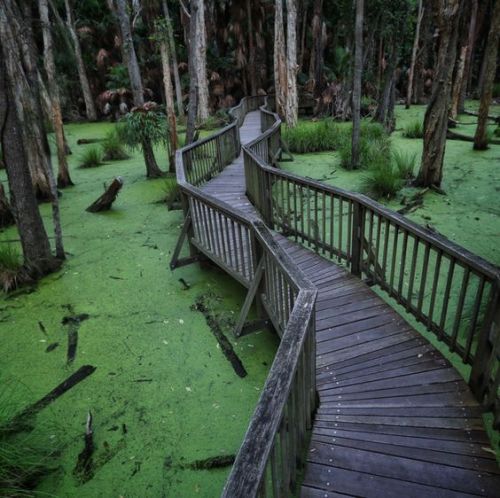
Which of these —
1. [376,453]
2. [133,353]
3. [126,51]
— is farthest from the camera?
[126,51]

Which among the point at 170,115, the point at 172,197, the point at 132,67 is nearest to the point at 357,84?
the point at 170,115

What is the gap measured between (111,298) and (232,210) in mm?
1993

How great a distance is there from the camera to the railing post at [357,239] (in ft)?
12.6

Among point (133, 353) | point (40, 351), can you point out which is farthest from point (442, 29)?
point (40, 351)

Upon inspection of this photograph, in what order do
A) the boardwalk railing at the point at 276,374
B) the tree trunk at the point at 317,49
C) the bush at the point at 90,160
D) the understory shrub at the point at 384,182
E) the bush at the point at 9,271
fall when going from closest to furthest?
the boardwalk railing at the point at 276,374 → the bush at the point at 9,271 → the understory shrub at the point at 384,182 → the bush at the point at 90,160 → the tree trunk at the point at 317,49

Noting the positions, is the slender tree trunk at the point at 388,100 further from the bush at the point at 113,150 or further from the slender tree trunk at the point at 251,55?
the slender tree trunk at the point at 251,55

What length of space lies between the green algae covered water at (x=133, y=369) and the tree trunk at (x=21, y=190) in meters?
0.30

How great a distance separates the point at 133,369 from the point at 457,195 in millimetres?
6719

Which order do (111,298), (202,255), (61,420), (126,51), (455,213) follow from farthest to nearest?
(126,51) → (455,213) → (202,255) → (111,298) → (61,420)

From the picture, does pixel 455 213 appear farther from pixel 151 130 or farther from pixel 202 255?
pixel 151 130

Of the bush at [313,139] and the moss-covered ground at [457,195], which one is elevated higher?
the bush at [313,139]

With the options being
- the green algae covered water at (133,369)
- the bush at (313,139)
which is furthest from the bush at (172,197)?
the bush at (313,139)

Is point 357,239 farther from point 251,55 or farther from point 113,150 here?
point 251,55

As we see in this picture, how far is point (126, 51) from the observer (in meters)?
9.12
